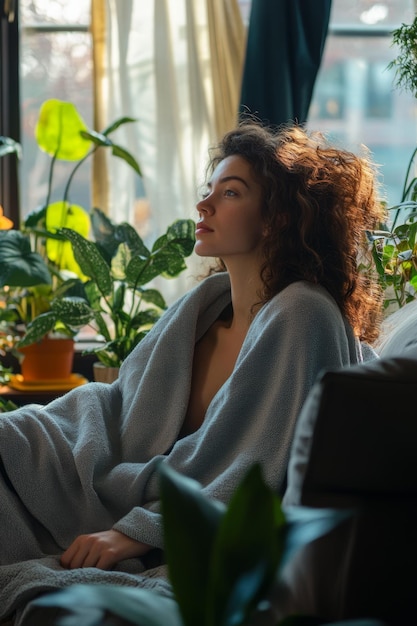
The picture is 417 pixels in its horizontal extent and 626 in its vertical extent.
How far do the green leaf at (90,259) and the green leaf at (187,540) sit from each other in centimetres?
216

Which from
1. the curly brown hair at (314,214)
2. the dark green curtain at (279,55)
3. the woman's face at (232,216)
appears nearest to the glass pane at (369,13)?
the dark green curtain at (279,55)

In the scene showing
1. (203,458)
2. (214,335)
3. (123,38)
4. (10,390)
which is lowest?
(10,390)

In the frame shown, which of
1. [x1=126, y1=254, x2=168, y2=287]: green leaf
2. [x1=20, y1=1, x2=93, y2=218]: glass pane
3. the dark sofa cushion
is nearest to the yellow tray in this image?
[x1=126, y1=254, x2=168, y2=287]: green leaf

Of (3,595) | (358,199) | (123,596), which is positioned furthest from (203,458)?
(123,596)

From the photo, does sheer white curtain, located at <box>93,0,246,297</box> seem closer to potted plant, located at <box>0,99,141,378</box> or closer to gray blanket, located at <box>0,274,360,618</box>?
potted plant, located at <box>0,99,141,378</box>

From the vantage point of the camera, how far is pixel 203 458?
1.76 m

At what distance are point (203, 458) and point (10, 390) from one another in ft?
4.76

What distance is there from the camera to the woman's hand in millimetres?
1620

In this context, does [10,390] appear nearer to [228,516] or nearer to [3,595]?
[3,595]

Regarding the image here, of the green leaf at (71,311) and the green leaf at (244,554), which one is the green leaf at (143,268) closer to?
the green leaf at (71,311)

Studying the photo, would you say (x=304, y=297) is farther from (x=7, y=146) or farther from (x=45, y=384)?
(x=7, y=146)

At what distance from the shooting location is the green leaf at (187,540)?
2.24ft

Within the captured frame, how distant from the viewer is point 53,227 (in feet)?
10.4

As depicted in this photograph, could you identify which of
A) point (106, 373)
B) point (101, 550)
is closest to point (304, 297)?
point (101, 550)
